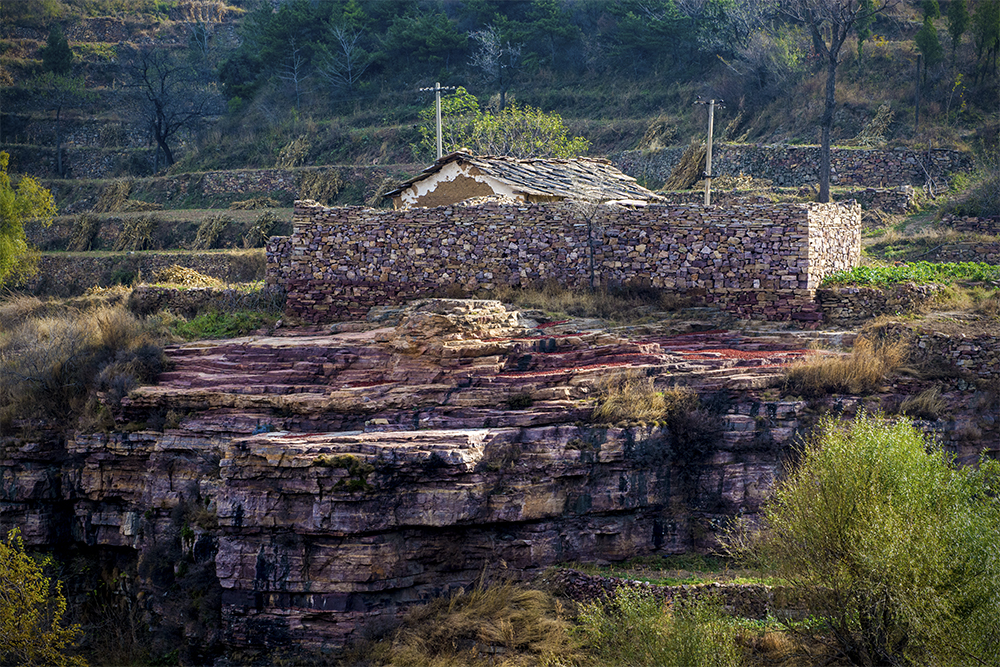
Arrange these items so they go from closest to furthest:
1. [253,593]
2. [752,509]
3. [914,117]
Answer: [253,593] < [752,509] < [914,117]

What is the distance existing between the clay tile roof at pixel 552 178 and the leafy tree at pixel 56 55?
39359 mm

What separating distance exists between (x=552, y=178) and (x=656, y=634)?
1415 centimetres

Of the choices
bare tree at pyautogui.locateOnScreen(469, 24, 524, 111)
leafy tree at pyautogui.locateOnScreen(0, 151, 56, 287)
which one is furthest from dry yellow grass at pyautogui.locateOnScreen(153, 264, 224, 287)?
bare tree at pyautogui.locateOnScreen(469, 24, 524, 111)

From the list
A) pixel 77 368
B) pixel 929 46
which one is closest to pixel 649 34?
pixel 929 46

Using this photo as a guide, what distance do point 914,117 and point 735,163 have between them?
7.07 meters

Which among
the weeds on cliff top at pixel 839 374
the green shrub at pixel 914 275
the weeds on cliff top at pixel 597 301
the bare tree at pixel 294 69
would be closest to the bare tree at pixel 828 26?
the green shrub at pixel 914 275

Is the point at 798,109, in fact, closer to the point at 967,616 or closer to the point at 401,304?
the point at 401,304

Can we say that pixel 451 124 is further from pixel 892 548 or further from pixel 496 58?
pixel 892 548

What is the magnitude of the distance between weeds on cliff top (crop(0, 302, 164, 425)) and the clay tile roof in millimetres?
7850

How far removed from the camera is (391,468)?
45.7 feet

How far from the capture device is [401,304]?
2034 cm

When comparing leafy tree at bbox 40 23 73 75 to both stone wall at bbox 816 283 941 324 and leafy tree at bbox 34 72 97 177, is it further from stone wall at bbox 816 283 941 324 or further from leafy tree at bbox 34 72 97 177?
stone wall at bbox 816 283 941 324

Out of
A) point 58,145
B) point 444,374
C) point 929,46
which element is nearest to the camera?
point 444,374

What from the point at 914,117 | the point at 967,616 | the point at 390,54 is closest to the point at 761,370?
the point at 967,616
